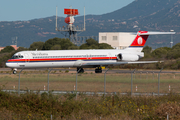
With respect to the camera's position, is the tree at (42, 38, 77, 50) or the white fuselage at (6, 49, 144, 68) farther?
the tree at (42, 38, 77, 50)

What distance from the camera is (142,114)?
15.4 m

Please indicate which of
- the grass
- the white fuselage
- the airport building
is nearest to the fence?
the grass

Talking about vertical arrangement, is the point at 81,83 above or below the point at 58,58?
below

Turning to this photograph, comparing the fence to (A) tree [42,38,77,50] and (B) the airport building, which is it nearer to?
(A) tree [42,38,77,50]

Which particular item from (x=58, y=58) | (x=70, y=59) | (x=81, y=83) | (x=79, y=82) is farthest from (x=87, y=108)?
(x=70, y=59)

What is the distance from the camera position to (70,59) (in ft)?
124

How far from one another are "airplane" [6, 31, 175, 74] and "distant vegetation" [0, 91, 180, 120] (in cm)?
1809

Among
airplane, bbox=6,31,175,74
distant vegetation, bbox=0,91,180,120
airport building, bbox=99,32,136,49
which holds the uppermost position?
airport building, bbox=99,32,136,49

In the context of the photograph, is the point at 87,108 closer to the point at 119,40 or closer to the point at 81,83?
→ the point at 81,83

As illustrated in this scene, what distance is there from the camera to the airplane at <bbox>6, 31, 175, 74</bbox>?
36.2m

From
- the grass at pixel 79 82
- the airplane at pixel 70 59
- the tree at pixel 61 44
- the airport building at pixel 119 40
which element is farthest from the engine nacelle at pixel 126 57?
the airport building at pixel 119 40

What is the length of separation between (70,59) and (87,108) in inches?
859

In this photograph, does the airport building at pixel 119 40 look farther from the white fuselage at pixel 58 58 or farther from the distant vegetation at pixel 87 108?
the distant vegetation at pixel 87 108

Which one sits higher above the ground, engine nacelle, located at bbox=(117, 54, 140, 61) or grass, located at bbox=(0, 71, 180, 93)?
engine nacelle, located at bbox=(117, 54, 140, 61)
